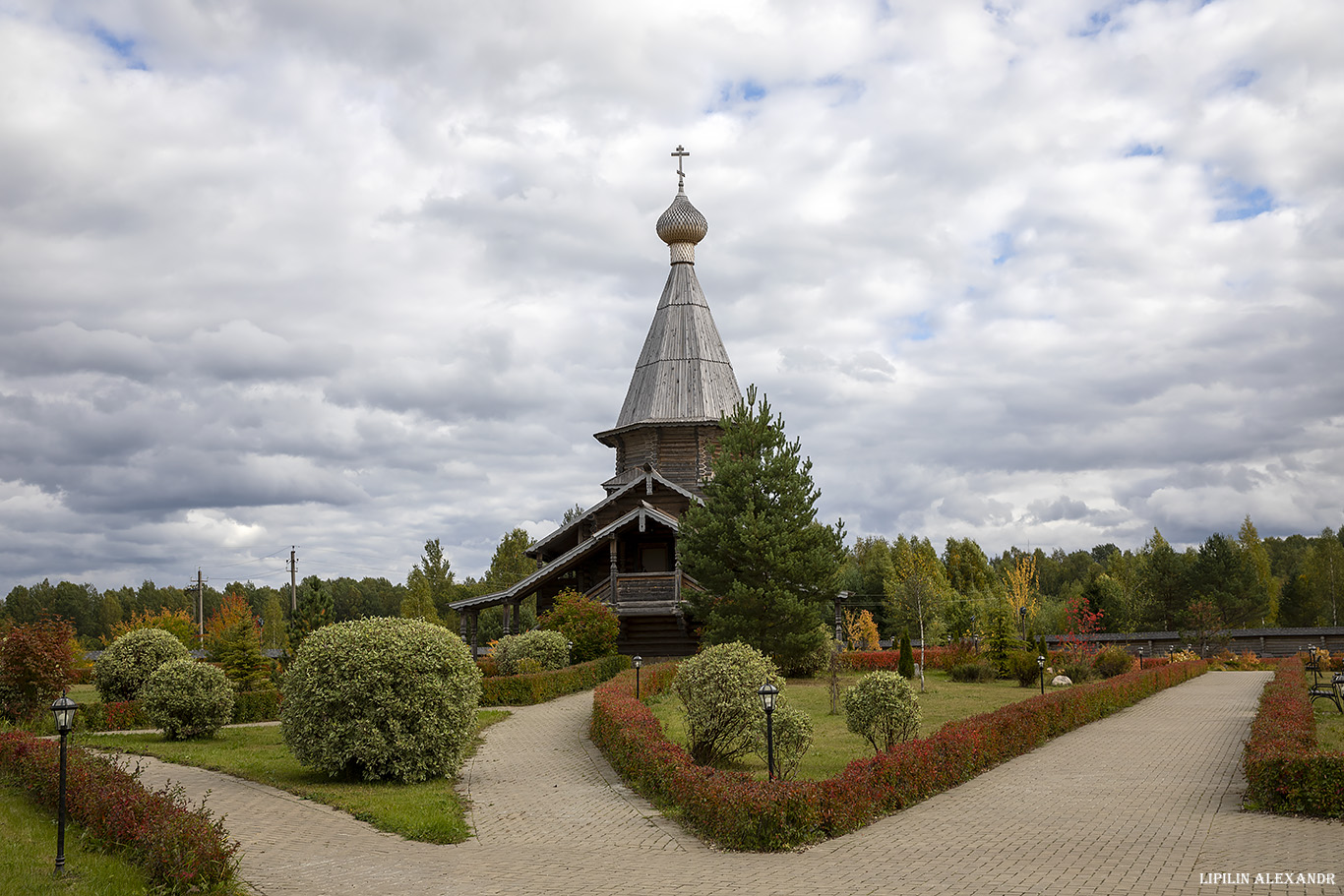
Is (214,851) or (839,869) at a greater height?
(214,851)

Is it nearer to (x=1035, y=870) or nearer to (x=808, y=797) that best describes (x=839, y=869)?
(x=808, y=797)

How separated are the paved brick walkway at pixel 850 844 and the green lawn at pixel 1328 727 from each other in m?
2.20

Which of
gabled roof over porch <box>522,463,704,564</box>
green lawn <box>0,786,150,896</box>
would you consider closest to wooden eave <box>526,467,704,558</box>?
gabled roof over porch <box>522,463,704,564</box>

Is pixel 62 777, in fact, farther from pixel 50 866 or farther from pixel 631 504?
pixel 631 504

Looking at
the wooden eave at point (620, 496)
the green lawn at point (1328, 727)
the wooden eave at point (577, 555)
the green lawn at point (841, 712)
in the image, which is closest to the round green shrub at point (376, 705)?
the green lawn at point (841, 712)

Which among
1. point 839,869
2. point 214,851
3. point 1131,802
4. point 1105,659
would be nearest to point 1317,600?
point 1105,659

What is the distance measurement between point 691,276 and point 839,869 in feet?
113

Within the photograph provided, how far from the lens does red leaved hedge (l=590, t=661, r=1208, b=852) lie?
32.9 ft

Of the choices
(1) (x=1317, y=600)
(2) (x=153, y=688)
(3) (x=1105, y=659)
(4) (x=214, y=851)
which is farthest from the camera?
(1) (x=1317, y=600)

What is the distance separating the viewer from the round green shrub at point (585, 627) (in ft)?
95.7

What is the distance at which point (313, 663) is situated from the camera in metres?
13.3

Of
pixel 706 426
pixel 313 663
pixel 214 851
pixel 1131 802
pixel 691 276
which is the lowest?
pixel 1131 802

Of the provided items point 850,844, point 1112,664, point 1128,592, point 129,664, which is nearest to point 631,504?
point 1112,664

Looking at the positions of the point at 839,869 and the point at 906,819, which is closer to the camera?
the point at 839,869
